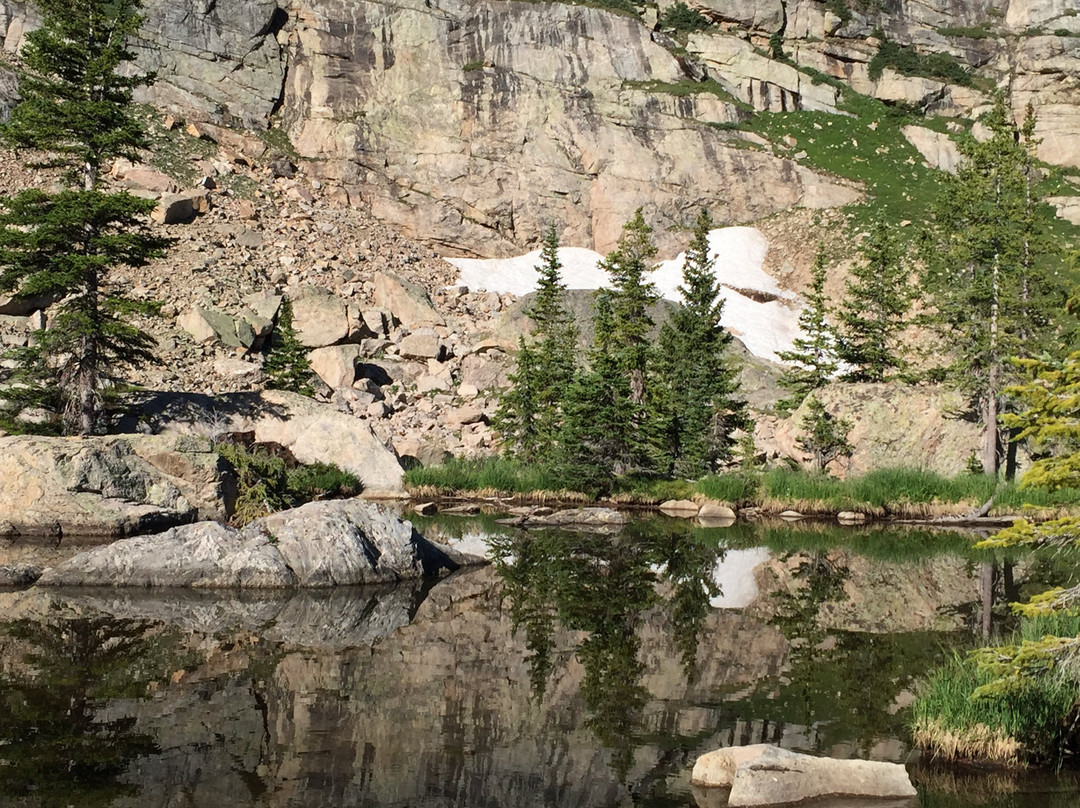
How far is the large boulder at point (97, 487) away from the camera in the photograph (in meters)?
20.9

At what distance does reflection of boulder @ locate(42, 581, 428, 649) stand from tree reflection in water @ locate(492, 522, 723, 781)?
1.90 meters

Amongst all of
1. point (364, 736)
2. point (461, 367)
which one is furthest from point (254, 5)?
point (364, 736)

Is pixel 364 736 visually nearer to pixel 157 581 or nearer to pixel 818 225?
pixel 157 581

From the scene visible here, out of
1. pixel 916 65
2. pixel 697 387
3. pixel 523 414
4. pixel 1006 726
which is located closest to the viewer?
pixel 1006 726

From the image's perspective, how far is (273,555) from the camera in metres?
16.3

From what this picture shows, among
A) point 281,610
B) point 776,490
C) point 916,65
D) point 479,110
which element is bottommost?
point 281,610

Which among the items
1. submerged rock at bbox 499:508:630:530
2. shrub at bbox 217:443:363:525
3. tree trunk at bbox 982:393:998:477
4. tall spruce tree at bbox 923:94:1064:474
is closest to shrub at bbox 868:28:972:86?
tall spruce tree at bbox 923:94:1064:474

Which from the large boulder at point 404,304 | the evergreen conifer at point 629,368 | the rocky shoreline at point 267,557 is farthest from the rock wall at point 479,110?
the rocky shoreline at point 267,557

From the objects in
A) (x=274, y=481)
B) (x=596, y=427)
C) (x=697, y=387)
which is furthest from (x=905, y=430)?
(x=274, y=481)

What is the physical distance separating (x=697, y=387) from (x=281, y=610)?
24375 mm

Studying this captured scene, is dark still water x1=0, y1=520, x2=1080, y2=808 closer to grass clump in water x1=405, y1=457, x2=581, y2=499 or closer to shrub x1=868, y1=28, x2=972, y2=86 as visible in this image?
grass clump in water x1=405, y1=457, x2=581, y2=499

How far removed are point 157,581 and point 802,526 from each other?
668 inches

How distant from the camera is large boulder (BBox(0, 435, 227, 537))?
20.9 metres

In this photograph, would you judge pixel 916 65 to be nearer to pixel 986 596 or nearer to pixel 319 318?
pixel 319 318
